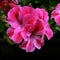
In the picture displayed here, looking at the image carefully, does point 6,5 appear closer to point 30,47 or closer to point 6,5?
point 6,5

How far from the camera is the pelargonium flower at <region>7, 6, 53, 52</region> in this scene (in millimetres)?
637

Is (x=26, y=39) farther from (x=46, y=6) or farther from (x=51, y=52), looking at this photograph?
(x=46, y=6)

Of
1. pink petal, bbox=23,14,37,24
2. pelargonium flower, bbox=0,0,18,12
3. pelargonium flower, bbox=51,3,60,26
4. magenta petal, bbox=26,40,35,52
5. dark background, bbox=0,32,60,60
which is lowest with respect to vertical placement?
dark background, bbox=0,32,60,60

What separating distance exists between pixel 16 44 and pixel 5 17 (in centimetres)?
9

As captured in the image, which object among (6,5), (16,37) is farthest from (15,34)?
(6,5)

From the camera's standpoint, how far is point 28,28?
65 centimetres

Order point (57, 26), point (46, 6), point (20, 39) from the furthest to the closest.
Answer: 1. point (46, 6)
2. point (57, 26)
3. point (20, 39)

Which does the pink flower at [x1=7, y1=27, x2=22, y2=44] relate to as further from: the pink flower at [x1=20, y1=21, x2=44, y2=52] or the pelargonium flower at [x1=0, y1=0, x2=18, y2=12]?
the pelargonium flower at [x1=0, y1=0, x2=18, y2=12]

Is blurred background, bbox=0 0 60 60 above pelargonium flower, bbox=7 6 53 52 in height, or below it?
below

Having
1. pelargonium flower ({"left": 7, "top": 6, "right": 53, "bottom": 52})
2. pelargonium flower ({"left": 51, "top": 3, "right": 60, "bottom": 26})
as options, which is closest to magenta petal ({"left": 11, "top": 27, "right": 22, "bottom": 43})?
pelargonium flower ({"left": 7, "top": 6, "right": 53, "bottom": 52})

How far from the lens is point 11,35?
0.64m

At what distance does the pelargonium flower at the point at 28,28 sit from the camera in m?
0.64

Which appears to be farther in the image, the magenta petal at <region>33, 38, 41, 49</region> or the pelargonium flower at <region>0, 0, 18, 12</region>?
the pelargonium flower at <region>0, 0, 18, 12</region>

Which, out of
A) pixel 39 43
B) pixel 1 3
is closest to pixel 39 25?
pixel 39 43
